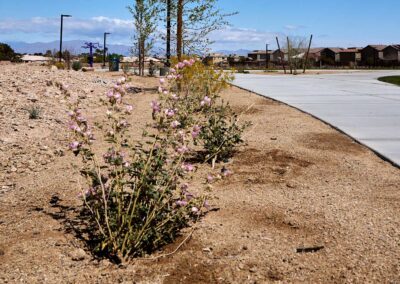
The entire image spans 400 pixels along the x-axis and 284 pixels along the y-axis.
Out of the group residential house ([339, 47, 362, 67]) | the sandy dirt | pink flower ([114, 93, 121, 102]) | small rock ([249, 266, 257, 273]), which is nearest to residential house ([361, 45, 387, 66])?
residential house ([339, 47, 362, 67])

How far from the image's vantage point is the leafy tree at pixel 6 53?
146ft

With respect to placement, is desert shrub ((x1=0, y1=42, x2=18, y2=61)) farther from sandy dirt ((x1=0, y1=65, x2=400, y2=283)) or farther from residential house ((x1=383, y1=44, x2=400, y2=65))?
residential house ((x1=383, y1=44, x2=400, y2=65))

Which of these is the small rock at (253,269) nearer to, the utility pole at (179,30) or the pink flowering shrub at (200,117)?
the pink flowering shrub at (200,117)

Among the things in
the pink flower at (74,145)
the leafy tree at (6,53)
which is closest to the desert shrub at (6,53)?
the leafy tree at (6,53)

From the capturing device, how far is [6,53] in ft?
154

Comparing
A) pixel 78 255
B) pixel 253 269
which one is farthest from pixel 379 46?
pixel 78 255

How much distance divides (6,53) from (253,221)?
48474mm

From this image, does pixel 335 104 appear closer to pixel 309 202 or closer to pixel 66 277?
pixel 309 202

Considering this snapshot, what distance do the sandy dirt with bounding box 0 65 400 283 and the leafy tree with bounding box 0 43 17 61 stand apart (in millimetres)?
41537

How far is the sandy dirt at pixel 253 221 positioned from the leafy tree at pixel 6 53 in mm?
41537

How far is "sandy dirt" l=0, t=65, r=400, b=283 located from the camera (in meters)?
2.91

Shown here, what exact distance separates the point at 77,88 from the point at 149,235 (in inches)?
384

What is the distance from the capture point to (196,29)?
529 inches

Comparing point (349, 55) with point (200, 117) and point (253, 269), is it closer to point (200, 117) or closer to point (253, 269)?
point (200, 117)
